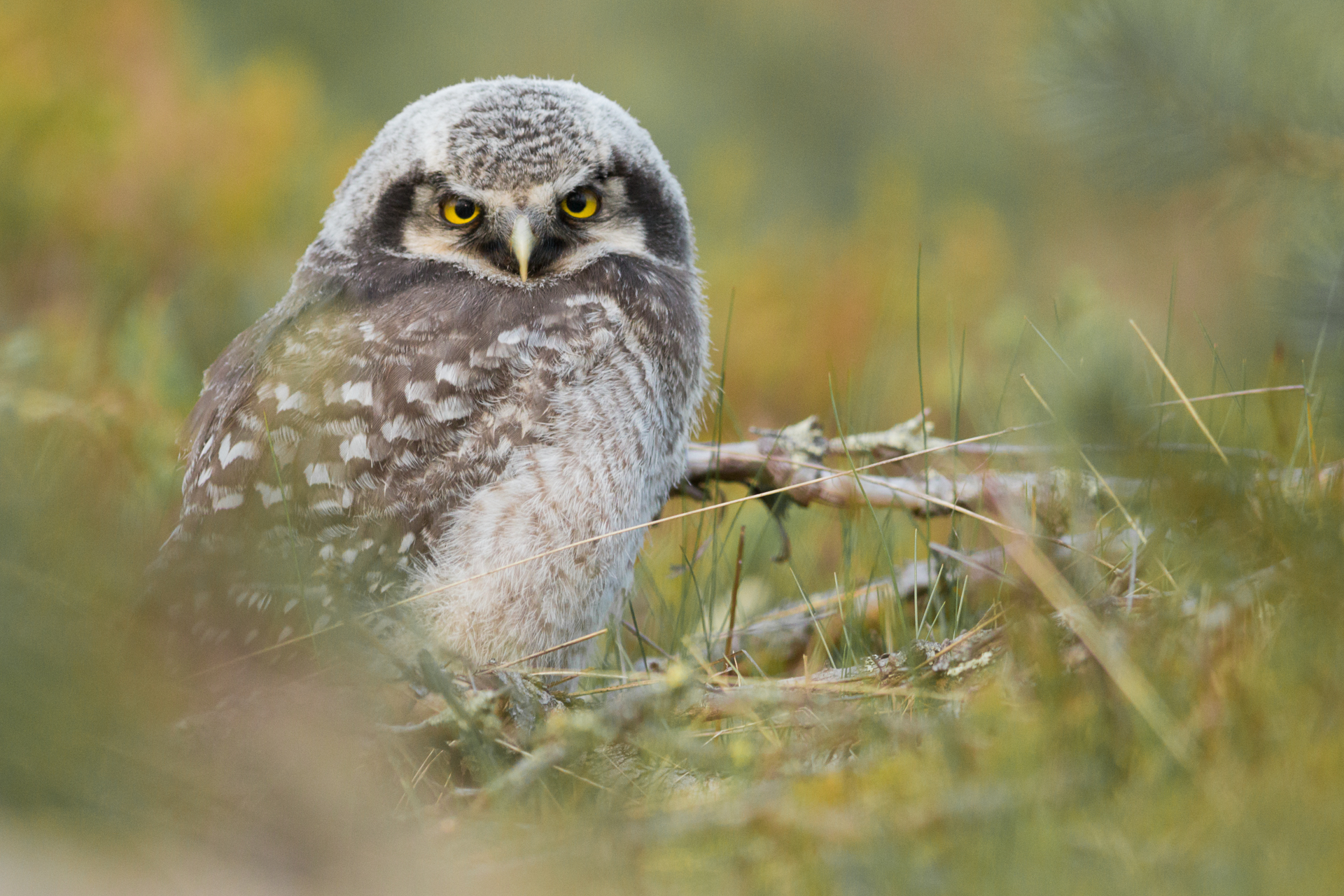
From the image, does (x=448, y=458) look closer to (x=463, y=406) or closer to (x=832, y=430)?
(x=463, y=406)

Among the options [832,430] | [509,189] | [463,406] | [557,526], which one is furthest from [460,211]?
[832,430]

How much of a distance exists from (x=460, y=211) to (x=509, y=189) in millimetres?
149

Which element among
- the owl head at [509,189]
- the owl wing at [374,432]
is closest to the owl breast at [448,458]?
the owl wing at [374,432]

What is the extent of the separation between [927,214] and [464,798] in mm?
7963

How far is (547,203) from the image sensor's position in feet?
8.48

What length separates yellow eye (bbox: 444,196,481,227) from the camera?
261cm

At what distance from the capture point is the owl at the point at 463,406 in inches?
87.1

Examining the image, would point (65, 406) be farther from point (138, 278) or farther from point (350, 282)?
point (138, 278)

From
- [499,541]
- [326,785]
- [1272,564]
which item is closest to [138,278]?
[499,541]

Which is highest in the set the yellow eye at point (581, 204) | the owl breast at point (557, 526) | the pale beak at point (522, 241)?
the yellow eye at point (581, 204)

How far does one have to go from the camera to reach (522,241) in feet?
8.13

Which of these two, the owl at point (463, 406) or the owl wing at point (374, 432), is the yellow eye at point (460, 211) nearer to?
the owl at point (463, 406)

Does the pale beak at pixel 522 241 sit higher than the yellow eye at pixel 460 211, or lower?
lower

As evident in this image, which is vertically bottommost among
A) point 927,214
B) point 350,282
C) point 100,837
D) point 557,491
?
point 927,214
